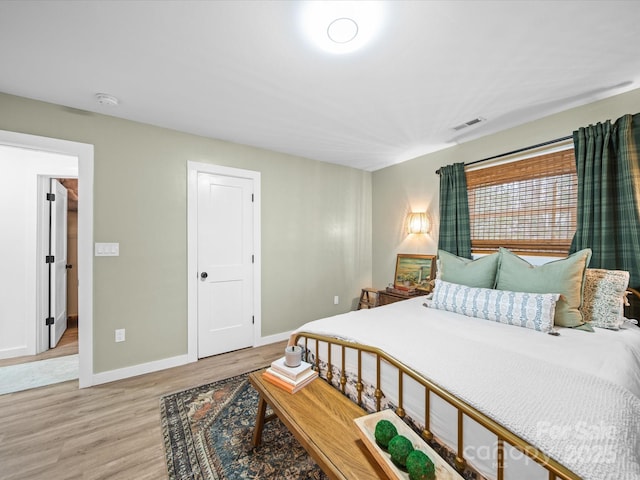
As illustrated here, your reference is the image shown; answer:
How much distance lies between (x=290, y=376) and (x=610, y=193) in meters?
2.76

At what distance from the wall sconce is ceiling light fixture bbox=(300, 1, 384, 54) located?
7.56 feet

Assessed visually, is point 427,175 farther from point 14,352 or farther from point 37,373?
point 14,352

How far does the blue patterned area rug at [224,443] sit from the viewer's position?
4.89 ft

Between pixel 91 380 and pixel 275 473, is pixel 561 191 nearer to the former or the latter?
pixel 275 473

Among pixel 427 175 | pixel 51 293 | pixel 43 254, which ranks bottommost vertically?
pixel 51 293

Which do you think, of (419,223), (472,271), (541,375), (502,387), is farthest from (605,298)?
(419,223)

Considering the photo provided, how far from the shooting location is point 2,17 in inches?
55.4

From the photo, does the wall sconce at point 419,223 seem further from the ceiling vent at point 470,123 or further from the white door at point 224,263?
the white door at point 224,263

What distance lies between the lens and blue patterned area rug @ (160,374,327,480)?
4.89 feet

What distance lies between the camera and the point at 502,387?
3.60 ft

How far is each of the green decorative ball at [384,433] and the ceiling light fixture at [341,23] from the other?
1.91 metres

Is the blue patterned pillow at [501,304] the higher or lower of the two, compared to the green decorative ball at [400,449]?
higher

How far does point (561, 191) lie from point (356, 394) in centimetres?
253

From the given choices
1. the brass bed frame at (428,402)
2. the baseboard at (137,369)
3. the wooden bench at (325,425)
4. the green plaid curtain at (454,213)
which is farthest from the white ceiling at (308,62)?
the baseboard at (137,369)
